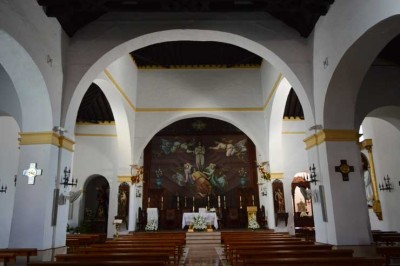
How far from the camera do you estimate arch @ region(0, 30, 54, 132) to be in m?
6.66

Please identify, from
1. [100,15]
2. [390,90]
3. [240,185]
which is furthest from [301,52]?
[240,185]

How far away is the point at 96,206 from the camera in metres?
19.4

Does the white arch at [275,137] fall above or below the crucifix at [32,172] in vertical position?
above

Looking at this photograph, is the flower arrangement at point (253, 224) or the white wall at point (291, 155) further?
the flower arrangement at point (253, 224)

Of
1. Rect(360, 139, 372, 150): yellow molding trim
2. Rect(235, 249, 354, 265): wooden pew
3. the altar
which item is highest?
Rect(360, 139, 372, 150): yellow molding trim

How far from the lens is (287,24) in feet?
28.8

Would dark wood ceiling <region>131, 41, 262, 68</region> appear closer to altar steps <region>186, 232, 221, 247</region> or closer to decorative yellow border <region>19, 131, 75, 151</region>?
decorative yellow border <region>19, 131, 75, 151</region>

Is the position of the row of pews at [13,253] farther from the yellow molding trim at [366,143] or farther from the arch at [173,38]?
the yellow molding trim at [366,143]

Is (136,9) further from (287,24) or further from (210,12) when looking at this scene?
(287,24)

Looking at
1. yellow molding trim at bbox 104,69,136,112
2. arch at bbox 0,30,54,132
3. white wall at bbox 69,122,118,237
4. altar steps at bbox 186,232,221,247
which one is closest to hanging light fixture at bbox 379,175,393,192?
altar steps at bbox 186,232,221,247

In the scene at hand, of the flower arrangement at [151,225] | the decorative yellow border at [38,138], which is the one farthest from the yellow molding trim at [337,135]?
the flower arrangement at [151,225]

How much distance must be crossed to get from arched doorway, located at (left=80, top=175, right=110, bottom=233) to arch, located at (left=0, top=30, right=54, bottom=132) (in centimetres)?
1038

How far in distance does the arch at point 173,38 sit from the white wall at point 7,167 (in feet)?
16.0

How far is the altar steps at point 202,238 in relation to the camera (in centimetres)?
1360
